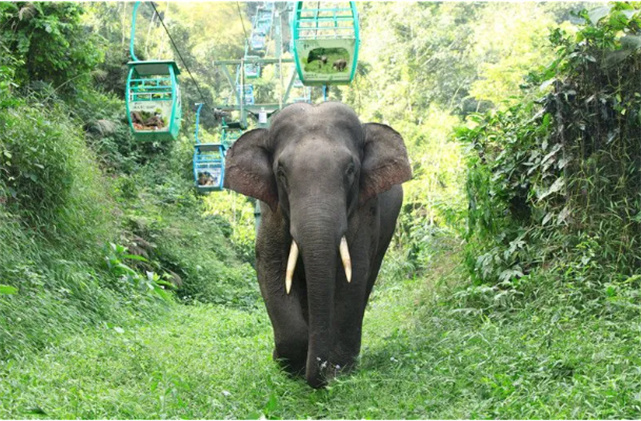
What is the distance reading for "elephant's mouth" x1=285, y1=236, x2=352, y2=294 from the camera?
6.61 metres

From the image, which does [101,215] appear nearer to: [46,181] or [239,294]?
[46,181]

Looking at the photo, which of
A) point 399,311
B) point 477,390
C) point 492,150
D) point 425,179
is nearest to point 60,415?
point 477,390

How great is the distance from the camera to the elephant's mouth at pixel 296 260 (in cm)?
661

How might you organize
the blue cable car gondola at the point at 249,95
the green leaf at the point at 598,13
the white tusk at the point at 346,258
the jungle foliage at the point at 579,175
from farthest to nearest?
1. the blue cable car gondola at the point at 249,95
2. the green leaf at the point at 598,13
3. the jungle foliage at the point at 579,175
4. the white tusk at the point at 346,258

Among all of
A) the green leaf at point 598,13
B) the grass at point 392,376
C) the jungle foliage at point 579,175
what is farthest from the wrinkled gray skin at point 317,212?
the green leaf at point 598,13

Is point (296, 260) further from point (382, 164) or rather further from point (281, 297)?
point (382, 164)

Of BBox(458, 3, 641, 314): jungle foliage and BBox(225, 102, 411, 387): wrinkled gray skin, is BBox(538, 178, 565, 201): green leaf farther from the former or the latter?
BBox(225, 102, 411, 387): wrinkled gray skin

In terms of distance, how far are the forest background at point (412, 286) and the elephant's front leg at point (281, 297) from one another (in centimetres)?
20

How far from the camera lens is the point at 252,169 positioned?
7.32 meters

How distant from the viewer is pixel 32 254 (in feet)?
31.3

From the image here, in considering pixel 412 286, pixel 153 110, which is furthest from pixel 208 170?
pixel 412 286

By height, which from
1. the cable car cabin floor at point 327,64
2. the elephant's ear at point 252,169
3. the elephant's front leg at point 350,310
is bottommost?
the elephant's front leg at point 350,310

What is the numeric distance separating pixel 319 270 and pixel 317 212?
0.40 m

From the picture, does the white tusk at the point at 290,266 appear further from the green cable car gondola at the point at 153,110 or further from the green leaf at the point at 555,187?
the green cable car gondola at the point at 153,110
